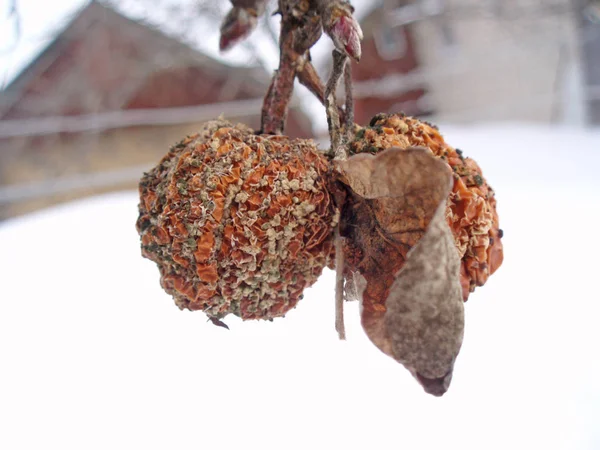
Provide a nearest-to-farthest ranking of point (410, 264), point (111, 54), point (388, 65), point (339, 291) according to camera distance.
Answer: point (410, 264) < point (339, 291) < point (111, 54) < point (388, 65)

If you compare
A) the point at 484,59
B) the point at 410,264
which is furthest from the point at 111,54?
the point at 410,264

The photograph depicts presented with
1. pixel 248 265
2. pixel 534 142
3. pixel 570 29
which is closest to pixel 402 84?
pixel 534 142

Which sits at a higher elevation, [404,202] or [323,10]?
[323,10]

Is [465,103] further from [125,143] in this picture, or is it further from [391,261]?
[391,261]

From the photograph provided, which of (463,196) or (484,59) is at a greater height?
(484,59)

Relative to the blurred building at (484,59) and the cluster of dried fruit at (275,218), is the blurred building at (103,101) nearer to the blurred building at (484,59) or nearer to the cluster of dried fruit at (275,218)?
the blurred building at (484,59)

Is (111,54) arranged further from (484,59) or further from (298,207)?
(298,207)
